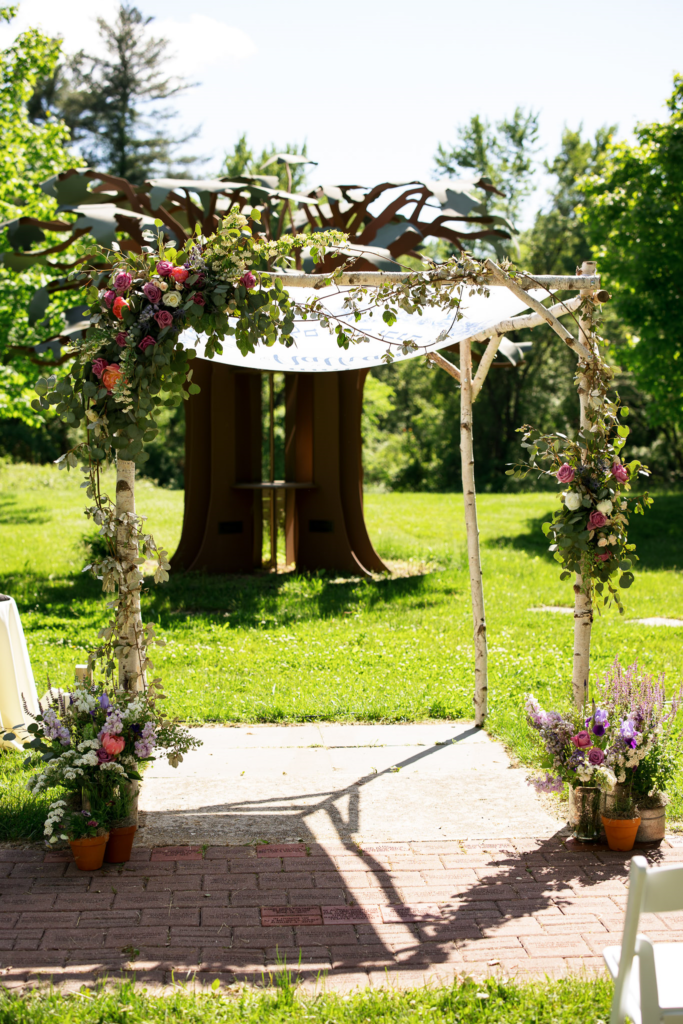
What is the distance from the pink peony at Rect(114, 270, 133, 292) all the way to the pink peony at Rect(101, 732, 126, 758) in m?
2.03

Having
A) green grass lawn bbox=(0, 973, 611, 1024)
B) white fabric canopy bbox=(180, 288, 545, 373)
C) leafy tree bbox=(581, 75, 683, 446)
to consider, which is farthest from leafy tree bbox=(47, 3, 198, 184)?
green grass lawn bbox=(0, 973, 611, 1024)

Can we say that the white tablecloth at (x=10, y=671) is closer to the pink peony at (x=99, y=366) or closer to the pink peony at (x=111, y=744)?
the pink peony at (x=111, y=744)

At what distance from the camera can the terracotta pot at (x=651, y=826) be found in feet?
14.7

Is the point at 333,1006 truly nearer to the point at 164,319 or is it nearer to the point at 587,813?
the point at 587,813

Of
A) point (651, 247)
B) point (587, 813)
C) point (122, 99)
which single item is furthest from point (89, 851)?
point (122, 99)

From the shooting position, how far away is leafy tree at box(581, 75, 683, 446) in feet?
53.7

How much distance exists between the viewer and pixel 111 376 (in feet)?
13.5

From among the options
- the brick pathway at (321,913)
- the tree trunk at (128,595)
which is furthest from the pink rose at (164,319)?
the brick pathway at (321,913)

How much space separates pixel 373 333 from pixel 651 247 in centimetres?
1223

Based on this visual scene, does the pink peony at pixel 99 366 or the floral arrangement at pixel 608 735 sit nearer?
the pink peony at pixel 99 366

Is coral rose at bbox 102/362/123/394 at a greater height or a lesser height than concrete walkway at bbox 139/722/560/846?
greater

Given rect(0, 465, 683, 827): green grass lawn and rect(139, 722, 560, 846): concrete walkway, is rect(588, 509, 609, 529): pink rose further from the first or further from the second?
rect(0, 465, 683, 827): green grass lawn

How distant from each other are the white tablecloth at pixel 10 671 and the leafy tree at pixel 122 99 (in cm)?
3037

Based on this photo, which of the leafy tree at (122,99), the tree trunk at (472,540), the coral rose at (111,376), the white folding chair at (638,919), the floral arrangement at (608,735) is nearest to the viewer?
the white folding chair at (638,919)
